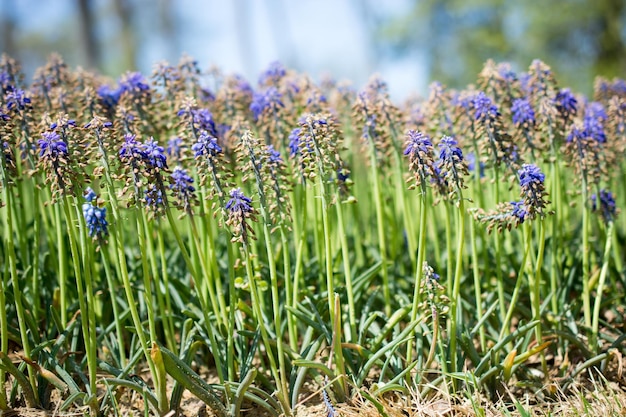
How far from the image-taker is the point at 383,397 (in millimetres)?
3586

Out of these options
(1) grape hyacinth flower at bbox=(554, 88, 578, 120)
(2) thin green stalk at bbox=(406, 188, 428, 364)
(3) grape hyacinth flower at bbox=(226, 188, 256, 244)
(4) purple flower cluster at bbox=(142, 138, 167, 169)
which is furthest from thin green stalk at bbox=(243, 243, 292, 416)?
(1) grape hyacinth flower at bbox=(554, 88, 578, 120)

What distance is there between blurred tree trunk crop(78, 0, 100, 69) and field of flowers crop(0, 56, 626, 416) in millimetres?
12996

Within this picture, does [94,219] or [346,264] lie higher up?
[94,219]

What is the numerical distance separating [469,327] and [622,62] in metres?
18.1

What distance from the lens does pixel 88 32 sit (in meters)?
16.8

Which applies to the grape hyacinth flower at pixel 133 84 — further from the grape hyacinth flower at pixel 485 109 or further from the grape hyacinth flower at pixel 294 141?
the grape hyacinth flower at pixel 485 109

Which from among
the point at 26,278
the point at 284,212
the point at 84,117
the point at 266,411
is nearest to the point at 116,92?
the point at 84,117

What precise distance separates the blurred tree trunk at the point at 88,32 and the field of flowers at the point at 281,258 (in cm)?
1300

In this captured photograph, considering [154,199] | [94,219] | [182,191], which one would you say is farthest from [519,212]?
[94,219]

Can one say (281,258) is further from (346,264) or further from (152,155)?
(152,155)

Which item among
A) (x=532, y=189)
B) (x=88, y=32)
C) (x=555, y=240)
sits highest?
(x=88, y=32)

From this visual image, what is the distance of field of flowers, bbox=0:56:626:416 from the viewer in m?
3.30

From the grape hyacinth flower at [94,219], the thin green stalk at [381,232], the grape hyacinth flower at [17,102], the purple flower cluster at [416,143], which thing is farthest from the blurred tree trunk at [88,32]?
the purple flower cluster at [416,143]

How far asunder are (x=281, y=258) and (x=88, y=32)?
581 inches
